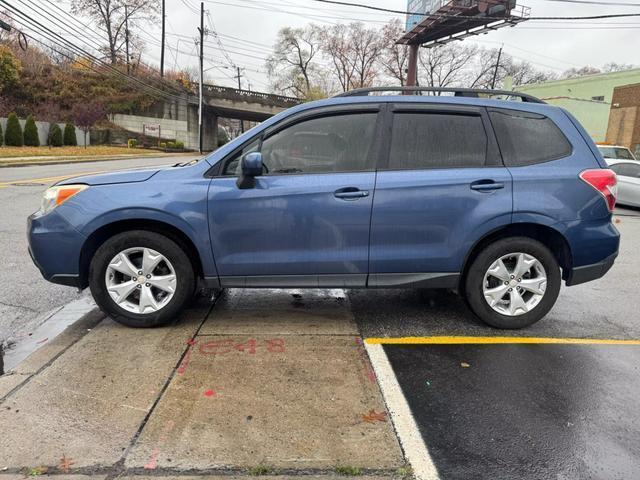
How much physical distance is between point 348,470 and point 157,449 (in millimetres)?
980

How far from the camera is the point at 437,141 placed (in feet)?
13.0

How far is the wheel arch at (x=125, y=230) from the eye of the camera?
3812mm

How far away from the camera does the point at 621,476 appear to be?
2324 millimetres

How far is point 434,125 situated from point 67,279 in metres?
3.25

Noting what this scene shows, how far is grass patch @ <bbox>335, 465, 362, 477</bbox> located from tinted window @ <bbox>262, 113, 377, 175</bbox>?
2.24 meters

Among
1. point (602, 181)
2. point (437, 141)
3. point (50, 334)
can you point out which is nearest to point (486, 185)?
point (437, 141)

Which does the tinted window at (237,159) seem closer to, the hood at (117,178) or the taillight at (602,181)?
the hood at (117,178)

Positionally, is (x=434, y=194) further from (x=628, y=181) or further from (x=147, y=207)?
(x=628, y=181)

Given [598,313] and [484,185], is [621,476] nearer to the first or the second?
[484,185]

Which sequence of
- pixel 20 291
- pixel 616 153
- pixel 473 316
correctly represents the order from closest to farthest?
1. pixel 473 316
2. pixel 20 291
3. pixel 616 153

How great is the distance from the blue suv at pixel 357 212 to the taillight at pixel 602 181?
0.01m

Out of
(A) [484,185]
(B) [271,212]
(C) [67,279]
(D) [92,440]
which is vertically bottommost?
(D) [92,440]

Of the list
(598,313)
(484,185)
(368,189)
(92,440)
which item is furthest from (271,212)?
(598,313)

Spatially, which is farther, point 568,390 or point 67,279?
point 67,279
